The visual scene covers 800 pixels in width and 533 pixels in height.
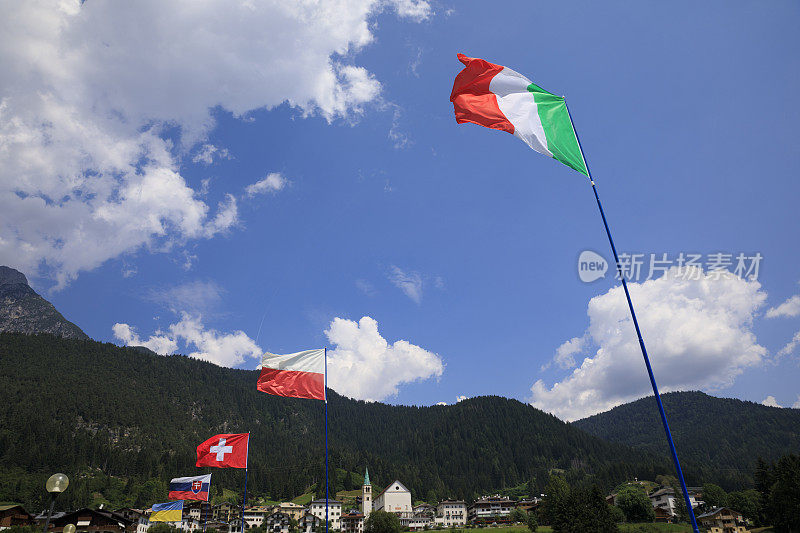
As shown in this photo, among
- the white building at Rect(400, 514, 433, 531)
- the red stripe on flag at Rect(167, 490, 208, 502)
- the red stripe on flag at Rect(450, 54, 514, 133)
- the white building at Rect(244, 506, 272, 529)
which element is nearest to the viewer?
the red stripe on flag at Rect(450, 54, 514, 133)

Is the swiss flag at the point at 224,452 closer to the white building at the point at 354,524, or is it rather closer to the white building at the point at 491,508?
the white building at the point at 354,524

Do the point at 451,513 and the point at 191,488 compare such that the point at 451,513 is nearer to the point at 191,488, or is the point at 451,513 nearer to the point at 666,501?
the point at 666,501

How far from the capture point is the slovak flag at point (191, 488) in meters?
45.5

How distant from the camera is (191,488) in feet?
152

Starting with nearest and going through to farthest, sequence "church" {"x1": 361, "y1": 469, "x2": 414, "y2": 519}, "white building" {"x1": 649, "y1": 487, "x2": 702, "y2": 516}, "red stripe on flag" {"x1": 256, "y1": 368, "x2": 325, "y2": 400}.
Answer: "red stripe on flag" {"x1": 256, "y1": 368, "x2": 325, "y2": 400} < "white building" {"x1": 649, "y1": 487, "x2": 702, "y2": 516} < "church" {"x1": 361, "y1": 469, "x2": 414, "y2": 519}

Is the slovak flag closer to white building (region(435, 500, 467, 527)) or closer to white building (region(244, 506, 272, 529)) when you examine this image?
white building (region(244, 506, 272, 529))

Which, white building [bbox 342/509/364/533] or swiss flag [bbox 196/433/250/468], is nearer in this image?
swiss flag [bbox 196/433/250/468]

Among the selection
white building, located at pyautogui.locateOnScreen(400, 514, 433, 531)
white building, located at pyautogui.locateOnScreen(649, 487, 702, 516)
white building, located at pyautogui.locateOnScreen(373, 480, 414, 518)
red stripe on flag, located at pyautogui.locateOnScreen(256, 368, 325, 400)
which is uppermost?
red stripe on flag, located at pyautogui.locateOnScreen(256, 368, 325, 400)

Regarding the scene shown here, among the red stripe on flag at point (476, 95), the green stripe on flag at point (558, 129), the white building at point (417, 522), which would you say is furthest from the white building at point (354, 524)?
the green stripe on flag at point (558, 129)

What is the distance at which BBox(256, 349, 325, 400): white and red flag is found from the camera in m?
30.7

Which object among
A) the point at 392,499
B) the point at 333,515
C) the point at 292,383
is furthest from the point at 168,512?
the point at 392,499

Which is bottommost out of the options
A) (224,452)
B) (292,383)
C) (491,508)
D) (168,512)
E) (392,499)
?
(491,508)

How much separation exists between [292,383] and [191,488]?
25.8 metres

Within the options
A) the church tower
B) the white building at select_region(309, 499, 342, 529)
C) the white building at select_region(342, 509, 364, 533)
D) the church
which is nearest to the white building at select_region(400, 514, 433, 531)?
the church
